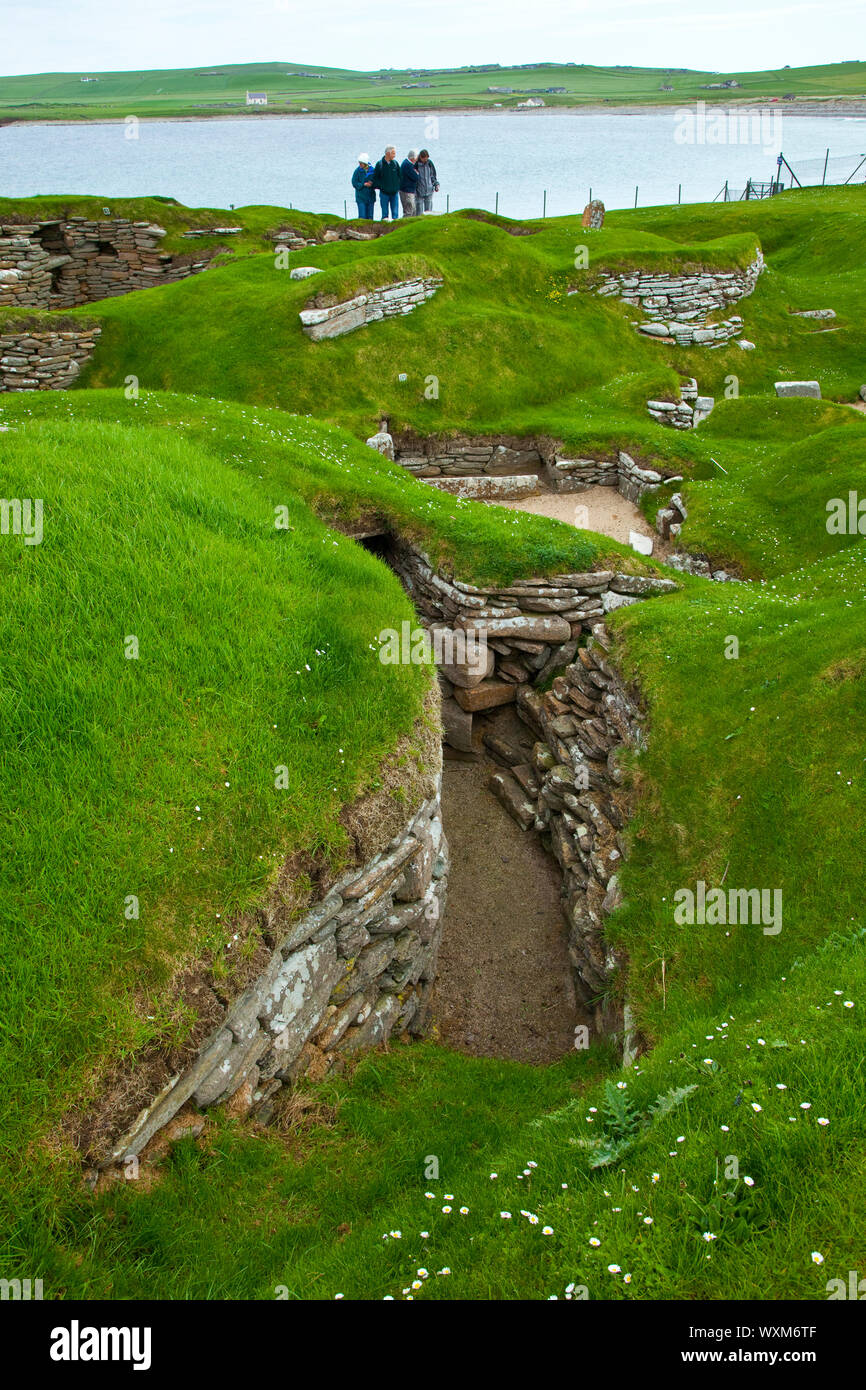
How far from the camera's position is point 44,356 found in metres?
24.8

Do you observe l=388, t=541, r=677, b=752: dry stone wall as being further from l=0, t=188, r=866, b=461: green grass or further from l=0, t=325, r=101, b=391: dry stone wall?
l=0, t=325, r=101, b=391: dry stone wall

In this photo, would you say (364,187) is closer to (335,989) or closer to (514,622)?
(514,622)

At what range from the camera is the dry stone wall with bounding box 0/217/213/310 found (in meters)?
31.5

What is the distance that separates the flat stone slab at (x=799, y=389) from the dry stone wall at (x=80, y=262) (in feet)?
74.1

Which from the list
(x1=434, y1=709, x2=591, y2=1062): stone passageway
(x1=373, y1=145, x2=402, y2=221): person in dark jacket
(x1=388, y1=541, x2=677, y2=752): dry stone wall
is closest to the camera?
(x1=434, y1=709, x2=591, y2=1062): stone passageway

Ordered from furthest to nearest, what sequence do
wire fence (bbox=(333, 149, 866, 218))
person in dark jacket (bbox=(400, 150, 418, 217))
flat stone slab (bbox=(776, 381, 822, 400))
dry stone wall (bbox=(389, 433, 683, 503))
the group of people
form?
1. wire fence (bbox=(333, 149, 866, 218))
2. person in dark jacket (bbox=(400, 150, 418, 217))
3. the group of people
4. flat stone slab (bbox=(776, 381, 822, 400))
5. dry stone wall (bbox=(389, 433, 683, 503))

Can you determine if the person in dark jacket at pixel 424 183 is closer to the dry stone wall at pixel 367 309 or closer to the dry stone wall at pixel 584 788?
the dry stone wall at pixel 367 309

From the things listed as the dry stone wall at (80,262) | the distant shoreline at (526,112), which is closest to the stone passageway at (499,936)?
the dry stone wall at (80,262)

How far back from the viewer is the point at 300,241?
36.4 meters

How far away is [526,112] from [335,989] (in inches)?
6504

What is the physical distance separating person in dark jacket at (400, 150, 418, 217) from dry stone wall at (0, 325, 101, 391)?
15627 mm

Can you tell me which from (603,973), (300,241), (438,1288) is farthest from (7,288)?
(438,1288)

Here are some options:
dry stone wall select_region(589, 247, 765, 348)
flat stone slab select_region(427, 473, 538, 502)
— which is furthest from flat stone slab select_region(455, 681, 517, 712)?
dry stone wall select_region(589, 247, 765, 348)

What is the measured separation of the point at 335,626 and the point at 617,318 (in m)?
22.2
